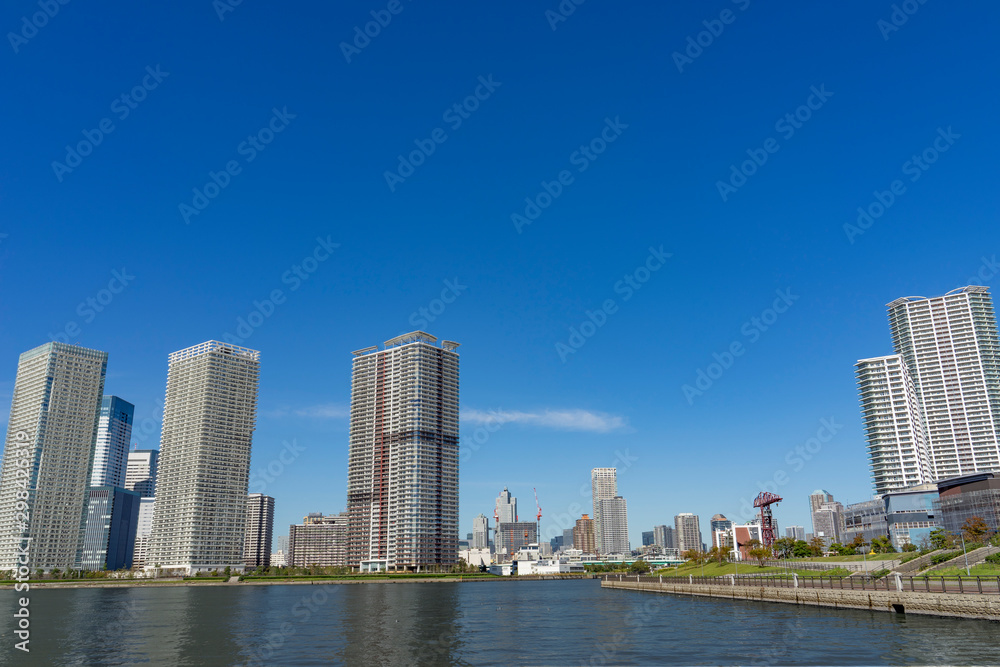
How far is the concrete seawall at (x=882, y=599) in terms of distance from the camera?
210ft

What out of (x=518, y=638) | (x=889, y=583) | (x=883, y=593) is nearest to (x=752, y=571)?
(x=889, y=583)

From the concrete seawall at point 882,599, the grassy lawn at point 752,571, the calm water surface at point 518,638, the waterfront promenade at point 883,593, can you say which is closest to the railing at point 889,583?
the waterfront promenade at point 883,593

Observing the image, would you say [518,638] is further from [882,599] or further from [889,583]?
[889,583]

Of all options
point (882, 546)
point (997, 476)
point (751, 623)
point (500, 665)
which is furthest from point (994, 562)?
point (997, 476)

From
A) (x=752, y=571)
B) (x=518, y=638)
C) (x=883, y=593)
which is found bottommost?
(x=518, y=638)

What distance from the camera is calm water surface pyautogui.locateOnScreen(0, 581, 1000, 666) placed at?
5684 cm

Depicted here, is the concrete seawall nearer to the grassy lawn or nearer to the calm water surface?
the calm water surface

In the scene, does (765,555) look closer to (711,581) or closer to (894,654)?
(711,581)

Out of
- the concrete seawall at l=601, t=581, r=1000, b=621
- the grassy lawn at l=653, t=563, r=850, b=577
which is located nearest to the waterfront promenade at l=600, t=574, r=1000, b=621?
the concrete seawall at l=601, t=581, r=1000, b=621

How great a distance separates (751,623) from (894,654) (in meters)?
28.4

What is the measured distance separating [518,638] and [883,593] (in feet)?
136

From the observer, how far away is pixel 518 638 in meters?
77.4

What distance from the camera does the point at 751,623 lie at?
79500 mm

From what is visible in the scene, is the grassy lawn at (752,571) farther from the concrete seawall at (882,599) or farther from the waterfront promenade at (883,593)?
the concrete seawall at (882,599)
